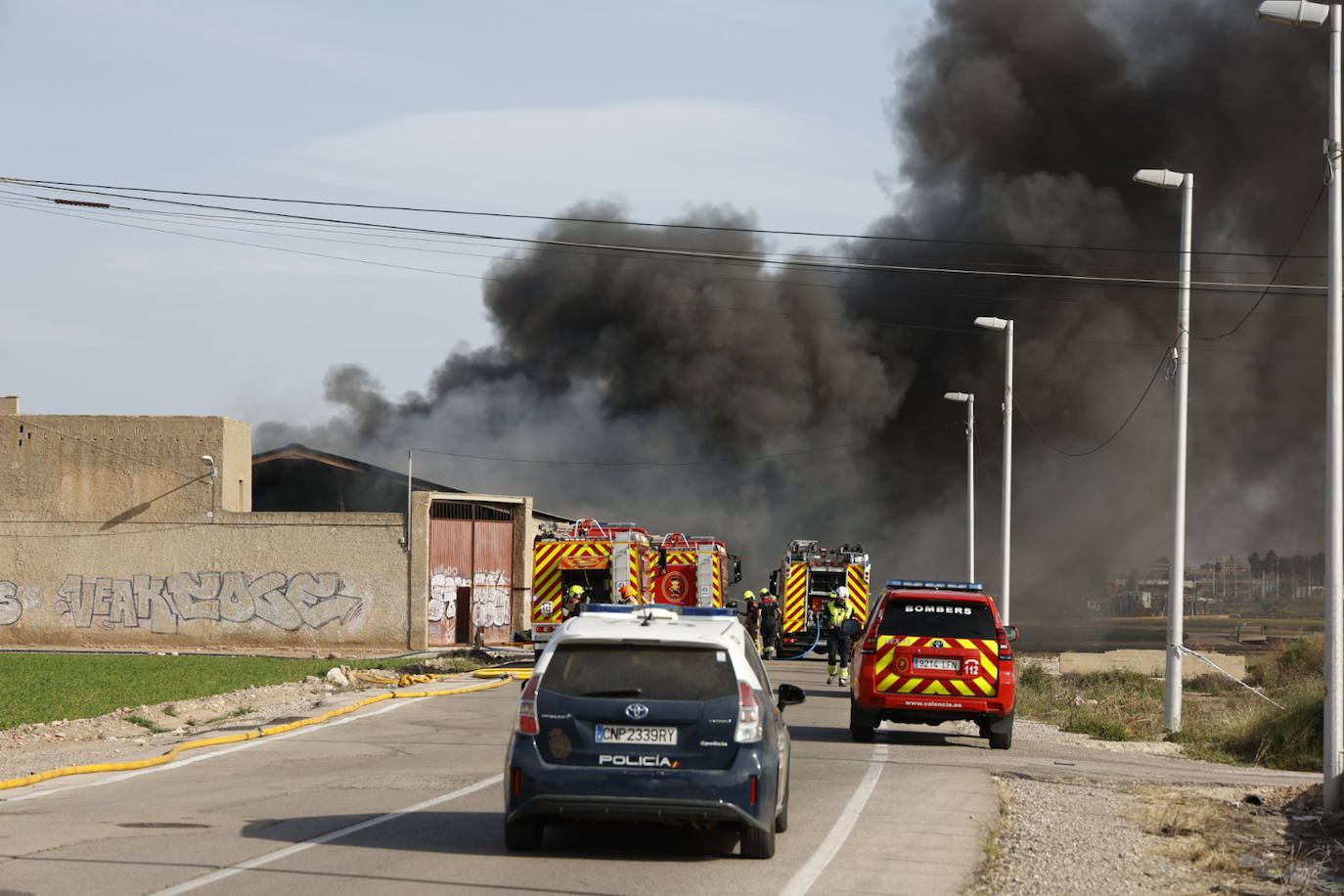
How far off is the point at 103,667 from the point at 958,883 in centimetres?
2457

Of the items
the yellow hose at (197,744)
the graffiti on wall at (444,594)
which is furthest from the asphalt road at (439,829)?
the graffiti on wall at (444,594)

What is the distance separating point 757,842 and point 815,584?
92.7 ft

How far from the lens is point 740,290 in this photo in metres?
60.2

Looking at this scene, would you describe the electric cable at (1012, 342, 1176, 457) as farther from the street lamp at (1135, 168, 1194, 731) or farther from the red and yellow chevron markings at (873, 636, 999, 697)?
the red and yellow chevron markings at (873, 636, 999, 697)

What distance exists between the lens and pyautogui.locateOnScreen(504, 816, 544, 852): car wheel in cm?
894

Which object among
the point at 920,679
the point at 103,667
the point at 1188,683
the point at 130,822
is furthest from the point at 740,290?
the point at 130,822

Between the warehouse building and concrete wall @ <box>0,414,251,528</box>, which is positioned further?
concrete wall @ <box>0,414,251,528</box>

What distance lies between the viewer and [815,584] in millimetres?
36906

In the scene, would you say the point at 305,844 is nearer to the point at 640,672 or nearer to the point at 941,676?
the point at 640,672

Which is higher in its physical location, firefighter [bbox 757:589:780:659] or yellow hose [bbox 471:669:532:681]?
firefighter [bbox 757:589:780:659]

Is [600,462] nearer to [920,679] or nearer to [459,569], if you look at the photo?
[459,569]

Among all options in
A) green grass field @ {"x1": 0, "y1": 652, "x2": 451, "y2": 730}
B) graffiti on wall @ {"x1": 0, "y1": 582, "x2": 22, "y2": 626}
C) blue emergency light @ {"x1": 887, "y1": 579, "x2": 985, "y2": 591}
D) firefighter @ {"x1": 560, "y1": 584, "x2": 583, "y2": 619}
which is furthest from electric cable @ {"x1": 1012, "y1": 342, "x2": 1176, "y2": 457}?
blue emergency light @ {"x1": 887, "y1": 579, "x2": 985, "y2": 591}

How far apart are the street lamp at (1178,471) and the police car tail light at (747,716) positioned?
41.5 ft

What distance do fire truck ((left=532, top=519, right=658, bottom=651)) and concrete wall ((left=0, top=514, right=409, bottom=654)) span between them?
10543mm
